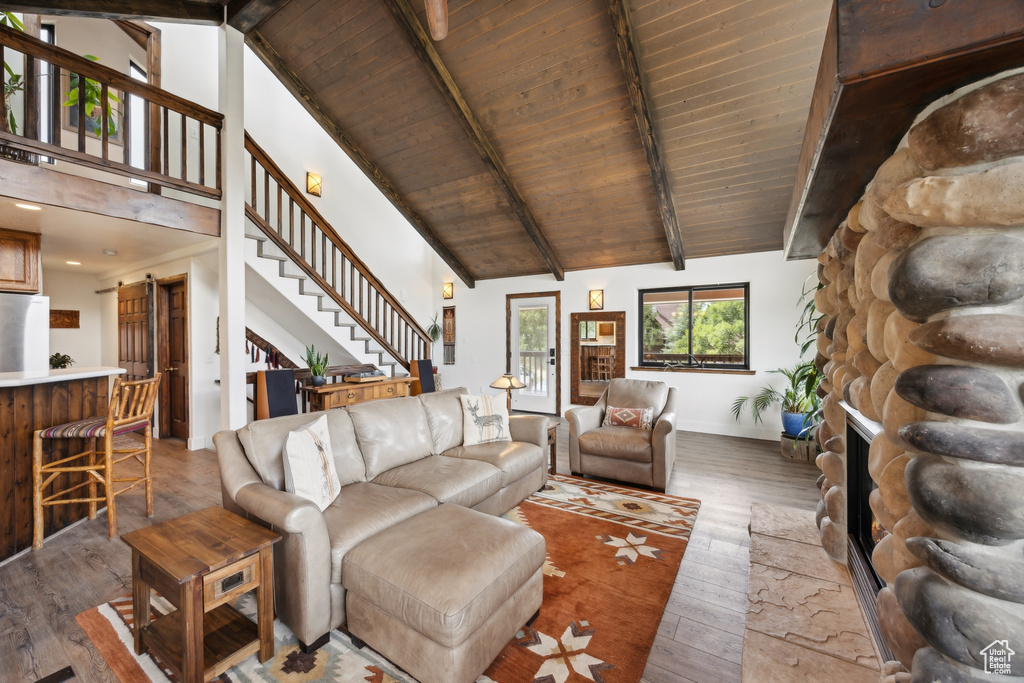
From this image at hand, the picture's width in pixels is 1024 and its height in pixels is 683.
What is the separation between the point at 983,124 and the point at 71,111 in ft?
23.8

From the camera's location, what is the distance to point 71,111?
460 cm

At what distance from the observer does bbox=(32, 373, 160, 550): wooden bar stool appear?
258 cm

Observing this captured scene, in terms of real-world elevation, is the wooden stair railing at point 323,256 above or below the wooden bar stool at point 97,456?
above

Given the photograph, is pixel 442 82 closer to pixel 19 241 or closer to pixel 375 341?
pixel 375 341

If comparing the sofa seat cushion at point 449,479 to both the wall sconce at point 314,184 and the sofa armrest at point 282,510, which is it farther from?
the wall sconce at point 314,184

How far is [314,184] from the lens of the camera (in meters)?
6.39

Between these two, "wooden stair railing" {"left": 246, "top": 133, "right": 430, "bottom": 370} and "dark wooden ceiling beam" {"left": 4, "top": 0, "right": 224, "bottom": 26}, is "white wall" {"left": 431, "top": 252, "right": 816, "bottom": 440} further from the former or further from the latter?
"dark wooden ceiling beam" {"left": 4, "top": 0, "right": 224, "bottom": 26}

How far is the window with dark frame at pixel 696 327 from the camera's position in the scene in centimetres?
552

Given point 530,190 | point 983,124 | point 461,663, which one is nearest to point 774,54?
point 530,190

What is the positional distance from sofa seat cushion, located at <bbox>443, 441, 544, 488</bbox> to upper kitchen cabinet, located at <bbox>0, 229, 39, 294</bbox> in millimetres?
4050

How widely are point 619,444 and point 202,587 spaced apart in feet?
9.50

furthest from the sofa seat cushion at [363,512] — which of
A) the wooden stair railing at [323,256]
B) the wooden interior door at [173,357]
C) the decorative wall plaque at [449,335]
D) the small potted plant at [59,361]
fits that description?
the small potted plant at [59,361]

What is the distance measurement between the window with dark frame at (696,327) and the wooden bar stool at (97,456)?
5.58 meters

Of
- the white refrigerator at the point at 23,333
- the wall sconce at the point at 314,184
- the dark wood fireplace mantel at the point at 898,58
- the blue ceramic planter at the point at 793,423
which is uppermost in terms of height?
the wall sconce at the point at 314,184
